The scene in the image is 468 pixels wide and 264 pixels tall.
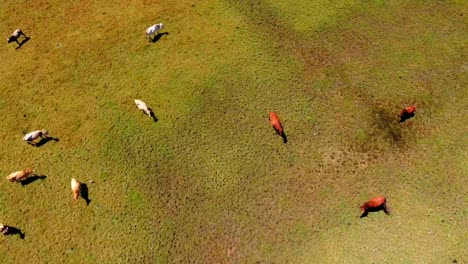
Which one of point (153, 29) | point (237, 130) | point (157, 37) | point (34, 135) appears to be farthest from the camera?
point (157, 37)

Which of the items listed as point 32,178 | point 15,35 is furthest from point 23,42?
point 32,178

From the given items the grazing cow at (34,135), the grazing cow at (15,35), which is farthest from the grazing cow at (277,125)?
the grazing cow at (15,35)

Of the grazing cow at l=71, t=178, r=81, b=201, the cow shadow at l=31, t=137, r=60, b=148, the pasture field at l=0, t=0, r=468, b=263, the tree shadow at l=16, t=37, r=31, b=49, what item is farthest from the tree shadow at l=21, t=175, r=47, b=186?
the tree shadow at l=16, t=37, r=31, b=49

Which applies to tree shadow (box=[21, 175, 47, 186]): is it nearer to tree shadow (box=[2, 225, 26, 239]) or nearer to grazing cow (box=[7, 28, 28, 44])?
tree shadow (box=[2, 225, 26, 239])

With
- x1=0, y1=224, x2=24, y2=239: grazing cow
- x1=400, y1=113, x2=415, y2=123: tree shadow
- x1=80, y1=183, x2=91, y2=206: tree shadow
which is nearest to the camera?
x1=0, y1=224, x2=24, y2=239: grazing cow

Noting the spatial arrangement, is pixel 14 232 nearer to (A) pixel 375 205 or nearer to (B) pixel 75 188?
(B) pixel 75 188

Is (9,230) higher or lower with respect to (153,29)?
lower
